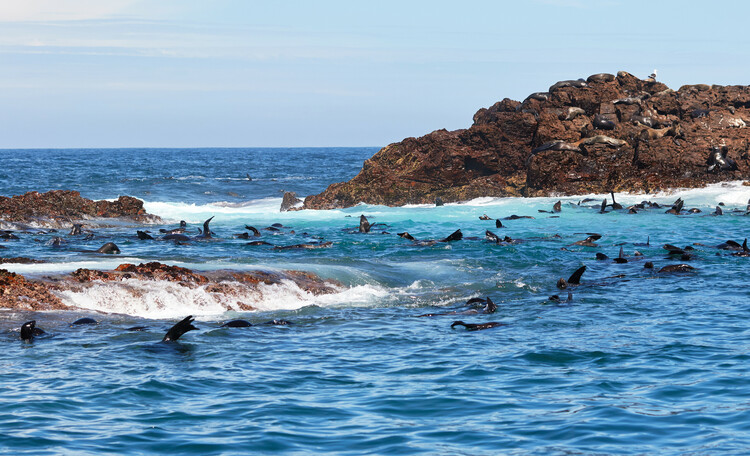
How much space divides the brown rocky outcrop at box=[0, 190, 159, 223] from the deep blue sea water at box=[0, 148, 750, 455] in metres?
7.70

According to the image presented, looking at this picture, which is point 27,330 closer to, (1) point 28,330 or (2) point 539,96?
(1) point 28,330

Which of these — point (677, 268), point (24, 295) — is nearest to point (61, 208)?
point (24, 295)

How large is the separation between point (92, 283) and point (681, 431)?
32.3 feet

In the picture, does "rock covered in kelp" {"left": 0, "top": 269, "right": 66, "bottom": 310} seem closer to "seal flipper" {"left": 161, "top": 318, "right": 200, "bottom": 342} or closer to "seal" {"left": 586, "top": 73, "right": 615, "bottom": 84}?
"seal flipper" {"left": 161, "top": 318, "right": 200, "bottom": 342}

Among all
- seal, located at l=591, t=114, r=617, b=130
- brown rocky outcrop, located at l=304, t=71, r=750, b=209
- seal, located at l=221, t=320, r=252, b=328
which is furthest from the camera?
seal, located at l=591, t=114, r=617, b=130

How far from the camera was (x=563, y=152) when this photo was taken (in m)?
35.9

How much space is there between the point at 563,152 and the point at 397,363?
28.1 meters

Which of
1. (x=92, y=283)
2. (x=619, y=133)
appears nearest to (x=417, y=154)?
(x=619, y=133)

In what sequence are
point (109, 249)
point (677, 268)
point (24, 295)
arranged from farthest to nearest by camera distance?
point (109, 249), point (677, 268), point (24, 295)

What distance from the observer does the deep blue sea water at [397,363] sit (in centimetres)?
687

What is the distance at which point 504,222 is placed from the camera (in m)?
28.2

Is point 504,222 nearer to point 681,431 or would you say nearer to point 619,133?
point 619,133

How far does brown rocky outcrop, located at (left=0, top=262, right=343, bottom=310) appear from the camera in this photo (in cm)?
1223

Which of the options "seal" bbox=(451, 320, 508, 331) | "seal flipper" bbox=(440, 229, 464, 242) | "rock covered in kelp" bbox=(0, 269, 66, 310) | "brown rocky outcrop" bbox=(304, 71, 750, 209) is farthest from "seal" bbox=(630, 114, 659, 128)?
"rock covered in kelp" bbox=(0, 269, 66, 310)
